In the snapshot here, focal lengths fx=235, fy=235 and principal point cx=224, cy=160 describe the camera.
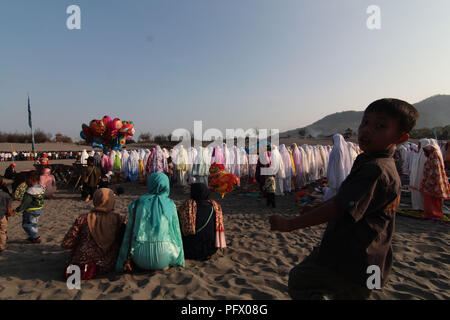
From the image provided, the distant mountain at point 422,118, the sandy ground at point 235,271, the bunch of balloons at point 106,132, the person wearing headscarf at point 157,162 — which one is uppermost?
the distant mountain at point 422,118

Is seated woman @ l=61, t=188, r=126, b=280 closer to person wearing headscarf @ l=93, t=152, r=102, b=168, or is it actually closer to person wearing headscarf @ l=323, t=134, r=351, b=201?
person wearing headscarf @ l=323, t=134, r=351, b=201

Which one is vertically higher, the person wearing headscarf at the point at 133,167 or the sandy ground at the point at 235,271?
the person wearing headscarf at the point at 133,167

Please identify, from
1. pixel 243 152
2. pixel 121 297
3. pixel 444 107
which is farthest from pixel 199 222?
pixel 444 107

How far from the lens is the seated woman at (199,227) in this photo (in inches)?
128

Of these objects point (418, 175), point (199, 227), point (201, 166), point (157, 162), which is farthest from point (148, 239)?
point (157, 162)

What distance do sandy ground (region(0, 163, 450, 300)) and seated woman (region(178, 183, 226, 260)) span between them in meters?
0.17

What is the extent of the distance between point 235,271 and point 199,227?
2.45 feet

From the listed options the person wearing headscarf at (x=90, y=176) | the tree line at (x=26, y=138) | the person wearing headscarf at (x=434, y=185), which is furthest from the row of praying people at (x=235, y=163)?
the tree line at (x=26, y=138)

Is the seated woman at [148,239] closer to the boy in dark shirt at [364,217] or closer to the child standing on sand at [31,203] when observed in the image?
the boy in dark shirt at [364,217]

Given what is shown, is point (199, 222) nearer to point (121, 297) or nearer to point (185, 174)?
point (121, 297)

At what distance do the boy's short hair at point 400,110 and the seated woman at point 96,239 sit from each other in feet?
9.52

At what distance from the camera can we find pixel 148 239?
2.83 m

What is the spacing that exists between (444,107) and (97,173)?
15509 cm

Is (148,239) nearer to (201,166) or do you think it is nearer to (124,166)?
(201,166)
